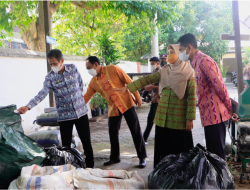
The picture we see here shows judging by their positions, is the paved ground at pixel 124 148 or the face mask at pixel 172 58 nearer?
the face mask at pixel 172 58

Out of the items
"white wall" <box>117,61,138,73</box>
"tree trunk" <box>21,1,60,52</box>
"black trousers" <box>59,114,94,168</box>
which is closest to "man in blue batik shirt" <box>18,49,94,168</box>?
"black trousers" <box>59,114,94,168</box>

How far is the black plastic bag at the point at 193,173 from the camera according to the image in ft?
8.21

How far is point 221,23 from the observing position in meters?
22.8

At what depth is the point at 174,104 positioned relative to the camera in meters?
3.19

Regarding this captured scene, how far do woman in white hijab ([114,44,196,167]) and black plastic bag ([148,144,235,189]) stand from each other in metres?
0.43

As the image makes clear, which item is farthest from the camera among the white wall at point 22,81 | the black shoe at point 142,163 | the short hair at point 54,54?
the white wall at point 22,81

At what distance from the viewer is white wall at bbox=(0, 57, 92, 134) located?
17.7 ft

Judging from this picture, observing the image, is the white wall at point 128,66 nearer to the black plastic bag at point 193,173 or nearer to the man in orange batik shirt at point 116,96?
the man in orange batik shirt at point 116,96

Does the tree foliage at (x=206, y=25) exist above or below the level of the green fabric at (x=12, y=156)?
above

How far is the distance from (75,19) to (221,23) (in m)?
14.1

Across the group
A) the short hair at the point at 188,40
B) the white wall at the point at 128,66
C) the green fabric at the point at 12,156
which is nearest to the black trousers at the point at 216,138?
the short hair at the point at 188,40

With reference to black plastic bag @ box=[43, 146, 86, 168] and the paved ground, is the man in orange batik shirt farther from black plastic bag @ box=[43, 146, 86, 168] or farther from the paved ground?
black plastic bag @ box=[43, 146, 86, 168]

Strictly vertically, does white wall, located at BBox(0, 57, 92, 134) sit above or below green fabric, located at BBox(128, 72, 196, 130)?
above

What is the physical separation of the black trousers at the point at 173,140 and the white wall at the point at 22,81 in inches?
134
